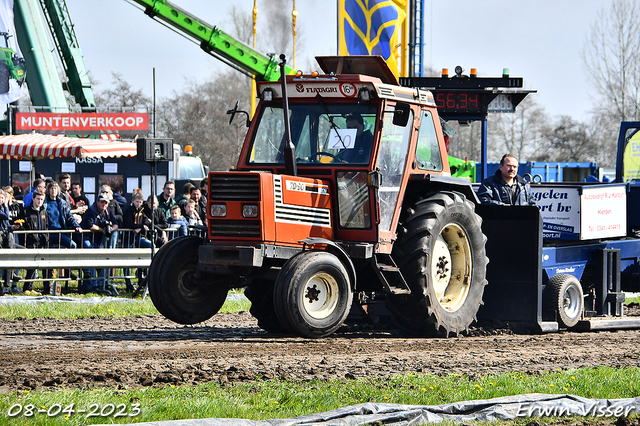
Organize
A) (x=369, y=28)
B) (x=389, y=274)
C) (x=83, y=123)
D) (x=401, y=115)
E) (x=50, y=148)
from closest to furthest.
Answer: (x=401, y=115), (x=389, y=274), (x=369, y=28), (x=50, y=148), (x=83, y=123)

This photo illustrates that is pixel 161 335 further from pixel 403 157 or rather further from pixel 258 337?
pixel 403 157

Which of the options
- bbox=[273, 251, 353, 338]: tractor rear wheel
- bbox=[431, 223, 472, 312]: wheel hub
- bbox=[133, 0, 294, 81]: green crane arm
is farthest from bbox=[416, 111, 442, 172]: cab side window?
bbox=[133, 0, 294, 81]: green crane arm

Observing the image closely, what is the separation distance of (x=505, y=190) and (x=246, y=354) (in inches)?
171

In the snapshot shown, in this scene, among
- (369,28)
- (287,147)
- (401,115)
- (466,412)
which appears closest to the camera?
(466,412)

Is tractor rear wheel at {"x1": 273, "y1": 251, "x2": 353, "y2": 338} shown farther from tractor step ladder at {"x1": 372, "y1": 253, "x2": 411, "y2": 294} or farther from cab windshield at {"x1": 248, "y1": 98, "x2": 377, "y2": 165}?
cab windshield at {"x1": 248, "y1": 98, "x2": 377, "y2": 165}

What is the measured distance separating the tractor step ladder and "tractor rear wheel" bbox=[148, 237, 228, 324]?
1.73 m

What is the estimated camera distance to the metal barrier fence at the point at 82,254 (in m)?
14.3

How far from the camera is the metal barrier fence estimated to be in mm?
14281

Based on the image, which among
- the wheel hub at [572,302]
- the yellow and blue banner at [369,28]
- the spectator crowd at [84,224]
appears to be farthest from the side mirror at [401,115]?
the yellow and blue banner at [369,28]

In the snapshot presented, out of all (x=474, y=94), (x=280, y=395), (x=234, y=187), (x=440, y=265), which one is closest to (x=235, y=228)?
(x=234, y=187)

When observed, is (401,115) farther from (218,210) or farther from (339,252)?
(218,210)

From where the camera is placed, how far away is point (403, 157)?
30.3 ft

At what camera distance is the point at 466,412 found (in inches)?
226

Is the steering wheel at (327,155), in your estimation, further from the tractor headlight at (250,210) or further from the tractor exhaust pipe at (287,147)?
the tractor headlight at (250,210)
